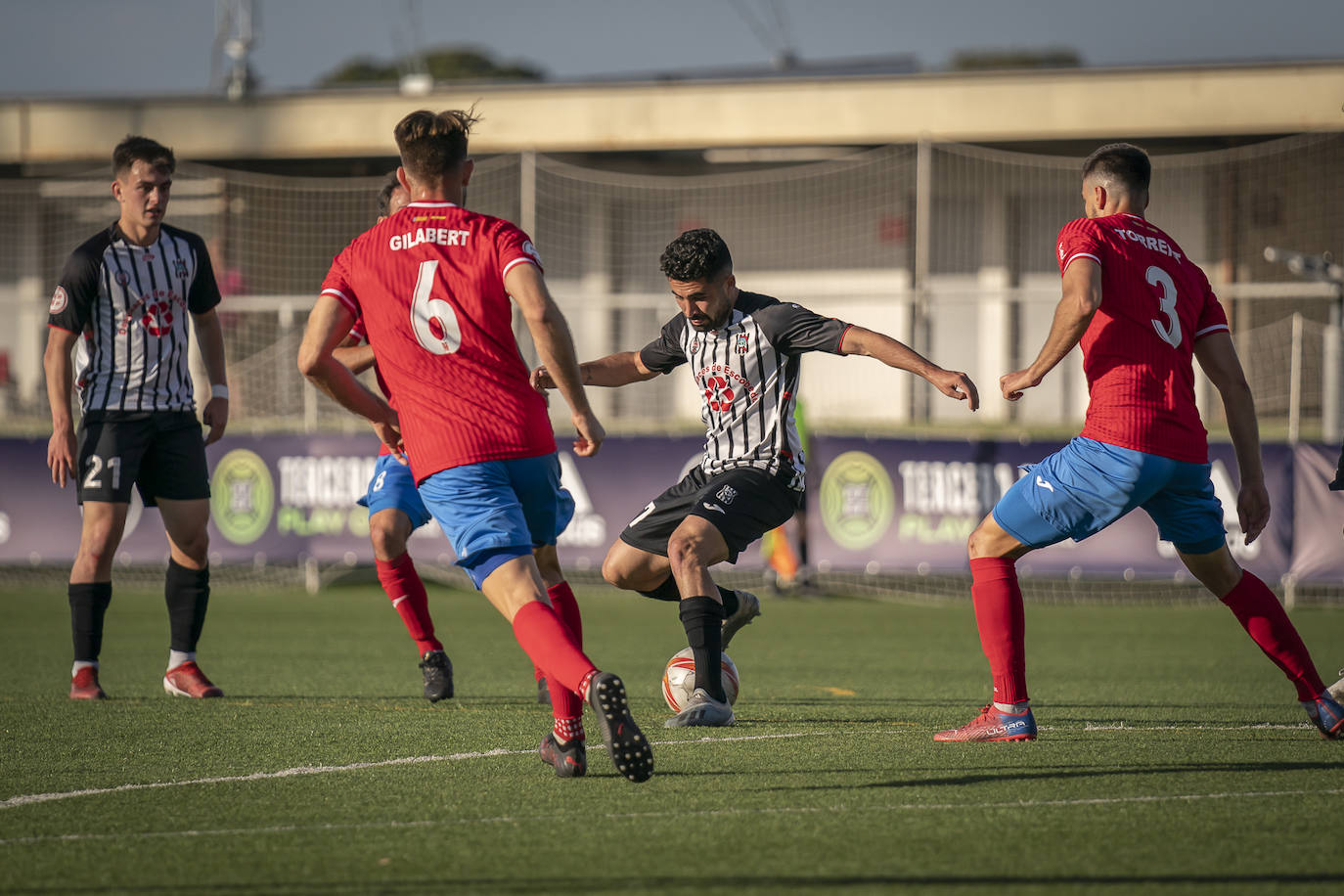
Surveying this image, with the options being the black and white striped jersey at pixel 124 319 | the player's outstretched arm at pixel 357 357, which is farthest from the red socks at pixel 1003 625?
the black and white striped jersey at pixel 124 319

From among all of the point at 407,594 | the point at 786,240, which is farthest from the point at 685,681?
the point at 786,240

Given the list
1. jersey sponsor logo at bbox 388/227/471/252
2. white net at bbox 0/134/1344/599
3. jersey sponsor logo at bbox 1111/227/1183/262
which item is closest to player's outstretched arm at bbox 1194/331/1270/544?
jersey sponsor logo at bbox 1111/227/1183/262

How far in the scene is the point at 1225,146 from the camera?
2188cm

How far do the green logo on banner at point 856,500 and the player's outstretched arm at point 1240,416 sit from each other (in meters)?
7.14

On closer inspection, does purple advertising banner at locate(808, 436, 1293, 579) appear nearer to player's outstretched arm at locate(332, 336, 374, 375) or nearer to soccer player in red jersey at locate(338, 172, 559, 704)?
soccer player in red jersey at locate(338, 172, 559, 704)

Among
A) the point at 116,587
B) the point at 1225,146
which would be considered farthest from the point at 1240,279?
the point at 116,587

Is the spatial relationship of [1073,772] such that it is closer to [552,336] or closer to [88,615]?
[552,336]

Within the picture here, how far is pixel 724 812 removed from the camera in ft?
13.5

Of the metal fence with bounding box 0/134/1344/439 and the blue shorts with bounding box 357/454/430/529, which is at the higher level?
the metal fence with bounding box 0/134/1344/439

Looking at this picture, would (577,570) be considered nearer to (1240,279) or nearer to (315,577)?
(315,577)

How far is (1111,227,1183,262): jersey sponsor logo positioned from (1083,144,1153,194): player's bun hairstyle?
207 mm

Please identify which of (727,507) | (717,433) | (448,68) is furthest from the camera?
(448,68)

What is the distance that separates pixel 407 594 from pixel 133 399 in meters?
1.49

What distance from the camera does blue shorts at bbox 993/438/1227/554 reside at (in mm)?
5098
